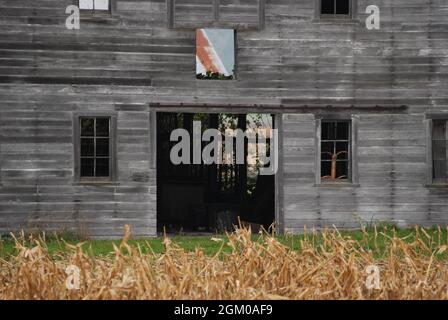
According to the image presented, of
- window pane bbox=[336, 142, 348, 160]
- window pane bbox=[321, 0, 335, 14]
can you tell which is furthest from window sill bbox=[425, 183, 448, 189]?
window pane bbox=[321, 0, 335, 14]

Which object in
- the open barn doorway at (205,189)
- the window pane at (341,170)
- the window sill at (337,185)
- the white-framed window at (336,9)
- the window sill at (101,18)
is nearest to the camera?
the window sill at (101,18)

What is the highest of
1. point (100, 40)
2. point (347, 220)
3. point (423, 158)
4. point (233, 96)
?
point (100, 40)

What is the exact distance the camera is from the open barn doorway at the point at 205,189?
2309cm

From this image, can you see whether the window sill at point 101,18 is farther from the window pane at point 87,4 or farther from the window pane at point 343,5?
the window pane at point 343,5

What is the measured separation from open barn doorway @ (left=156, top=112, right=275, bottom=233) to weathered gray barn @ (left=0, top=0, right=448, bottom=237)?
3.04 meters

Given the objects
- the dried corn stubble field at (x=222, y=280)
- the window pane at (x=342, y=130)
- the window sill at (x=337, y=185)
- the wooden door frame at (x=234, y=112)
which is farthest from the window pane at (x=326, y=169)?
the dried corn stubble field at (x=222, y=280)

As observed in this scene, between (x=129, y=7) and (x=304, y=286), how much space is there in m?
14.2

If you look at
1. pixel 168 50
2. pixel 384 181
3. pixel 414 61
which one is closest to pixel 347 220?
pixel 384 181

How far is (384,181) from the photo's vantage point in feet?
66.5

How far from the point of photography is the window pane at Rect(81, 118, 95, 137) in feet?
64.2

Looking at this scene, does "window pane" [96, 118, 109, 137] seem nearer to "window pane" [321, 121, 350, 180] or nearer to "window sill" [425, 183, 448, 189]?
"window pane" [321, 121, 350, 180]

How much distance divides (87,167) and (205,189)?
7165 millimetres

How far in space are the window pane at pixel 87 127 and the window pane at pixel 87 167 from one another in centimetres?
58
